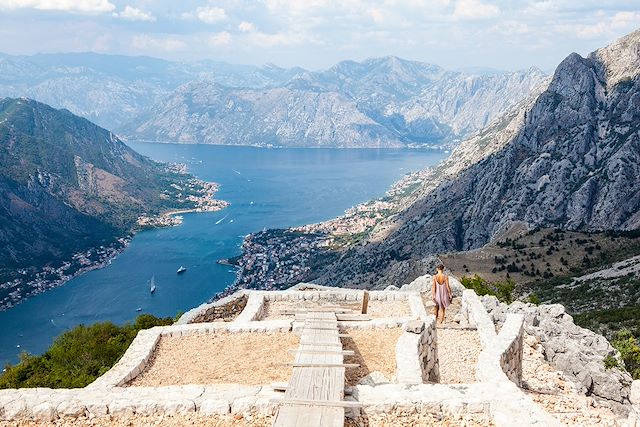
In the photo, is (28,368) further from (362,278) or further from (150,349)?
(362,278)

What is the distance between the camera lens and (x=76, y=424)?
35.9 ft

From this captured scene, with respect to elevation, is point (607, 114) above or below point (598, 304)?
above

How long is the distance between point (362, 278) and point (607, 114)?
7767 centimetres

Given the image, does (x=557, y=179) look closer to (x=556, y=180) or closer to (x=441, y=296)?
(x=556, y=180)

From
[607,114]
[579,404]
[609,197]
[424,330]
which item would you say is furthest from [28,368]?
[607,114]

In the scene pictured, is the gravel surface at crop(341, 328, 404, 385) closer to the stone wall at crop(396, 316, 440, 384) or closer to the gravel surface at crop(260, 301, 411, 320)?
the stone wall at crop(396, 316, 440, 384)

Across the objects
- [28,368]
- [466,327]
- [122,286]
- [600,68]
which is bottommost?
[122,286]

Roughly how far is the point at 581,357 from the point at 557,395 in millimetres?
4370

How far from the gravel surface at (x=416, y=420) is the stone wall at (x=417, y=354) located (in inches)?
74.2

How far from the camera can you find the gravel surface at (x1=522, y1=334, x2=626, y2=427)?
12.3 meters

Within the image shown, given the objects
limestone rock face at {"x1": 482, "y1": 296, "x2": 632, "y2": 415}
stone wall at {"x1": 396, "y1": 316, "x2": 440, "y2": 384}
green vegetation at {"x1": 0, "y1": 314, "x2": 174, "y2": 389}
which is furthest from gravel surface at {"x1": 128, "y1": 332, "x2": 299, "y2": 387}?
green vegetation at {"x1": 0, "y1": 314, "x2": 174, "y2": 389}

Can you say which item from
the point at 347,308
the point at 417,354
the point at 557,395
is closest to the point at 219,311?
the point at 347,308

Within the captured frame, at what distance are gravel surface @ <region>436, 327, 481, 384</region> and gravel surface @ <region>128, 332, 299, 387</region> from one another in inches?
187

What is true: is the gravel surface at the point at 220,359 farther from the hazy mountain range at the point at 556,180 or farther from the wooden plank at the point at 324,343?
the hazy mountain range at the point at 556,180
